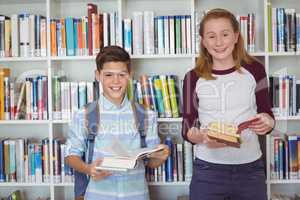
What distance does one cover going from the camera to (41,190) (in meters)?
2.70

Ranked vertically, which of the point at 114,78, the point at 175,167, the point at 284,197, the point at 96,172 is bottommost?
the point at 284,197

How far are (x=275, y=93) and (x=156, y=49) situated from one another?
2.32 ft

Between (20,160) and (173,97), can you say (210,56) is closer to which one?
(173,97)

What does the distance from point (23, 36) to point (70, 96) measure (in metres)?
0.43

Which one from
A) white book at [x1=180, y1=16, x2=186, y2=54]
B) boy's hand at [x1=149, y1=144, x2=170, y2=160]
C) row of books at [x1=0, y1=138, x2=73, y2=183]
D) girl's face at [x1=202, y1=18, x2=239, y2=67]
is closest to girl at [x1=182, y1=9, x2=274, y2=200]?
girl's face at [x1=202, y1=18, x2=239, y2=67]

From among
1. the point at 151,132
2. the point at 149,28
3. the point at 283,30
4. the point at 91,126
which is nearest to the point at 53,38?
the point at 149,28

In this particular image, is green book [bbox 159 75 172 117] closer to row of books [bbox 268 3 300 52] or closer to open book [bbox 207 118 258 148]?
row of books [bbox 268 3 300 52]

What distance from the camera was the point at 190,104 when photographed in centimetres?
183

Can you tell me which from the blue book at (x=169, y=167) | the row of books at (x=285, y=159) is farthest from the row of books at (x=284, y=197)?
the blue book at (x=169, y=167)

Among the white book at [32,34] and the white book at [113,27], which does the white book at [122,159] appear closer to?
the white book at [113,27]

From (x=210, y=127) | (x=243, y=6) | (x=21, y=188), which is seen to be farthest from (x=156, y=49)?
(x=21, y=188)

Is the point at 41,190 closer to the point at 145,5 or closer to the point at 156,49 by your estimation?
the point at 156,49

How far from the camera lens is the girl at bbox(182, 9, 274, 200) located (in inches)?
66.6

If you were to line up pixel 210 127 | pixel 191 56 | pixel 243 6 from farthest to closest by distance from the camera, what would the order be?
pixel 243 6
pixel 191 56
pixel 210 127
